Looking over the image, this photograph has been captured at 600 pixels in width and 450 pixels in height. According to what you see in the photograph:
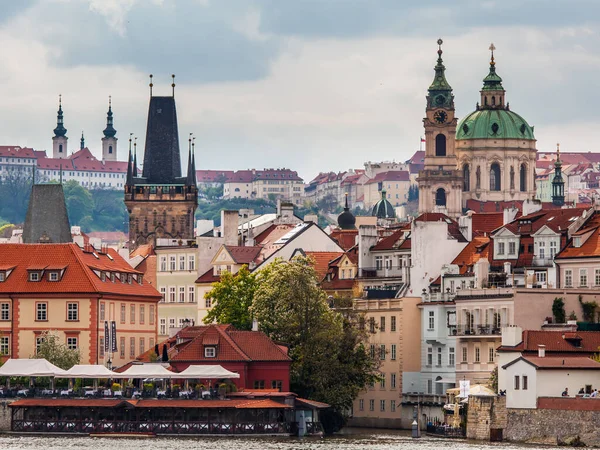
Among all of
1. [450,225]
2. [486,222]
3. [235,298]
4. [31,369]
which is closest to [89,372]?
[31,369]

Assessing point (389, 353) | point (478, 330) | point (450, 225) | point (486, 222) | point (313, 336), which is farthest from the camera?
point (486, 222)

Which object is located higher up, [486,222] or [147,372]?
[486,222]

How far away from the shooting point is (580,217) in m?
131

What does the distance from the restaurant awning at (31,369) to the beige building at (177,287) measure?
118ft

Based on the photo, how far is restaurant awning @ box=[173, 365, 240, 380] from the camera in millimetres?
117312

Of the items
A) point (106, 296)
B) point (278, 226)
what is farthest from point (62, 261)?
point (278, 226)

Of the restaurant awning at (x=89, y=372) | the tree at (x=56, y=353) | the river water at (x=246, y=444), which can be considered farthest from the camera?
the tree at (x=56, y=353)

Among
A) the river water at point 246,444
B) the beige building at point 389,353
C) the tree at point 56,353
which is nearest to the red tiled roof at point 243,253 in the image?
the beige building at point 389,353

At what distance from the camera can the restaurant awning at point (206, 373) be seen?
117312 mm

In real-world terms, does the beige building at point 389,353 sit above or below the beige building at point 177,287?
below

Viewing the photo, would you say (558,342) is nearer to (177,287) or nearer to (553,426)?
(553,426)

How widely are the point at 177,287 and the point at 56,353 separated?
1176 inches

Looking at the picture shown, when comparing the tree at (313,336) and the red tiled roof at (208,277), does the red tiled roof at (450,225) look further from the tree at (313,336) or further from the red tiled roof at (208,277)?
the red tiled roof at (208,277)

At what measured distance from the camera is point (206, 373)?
118 meters
